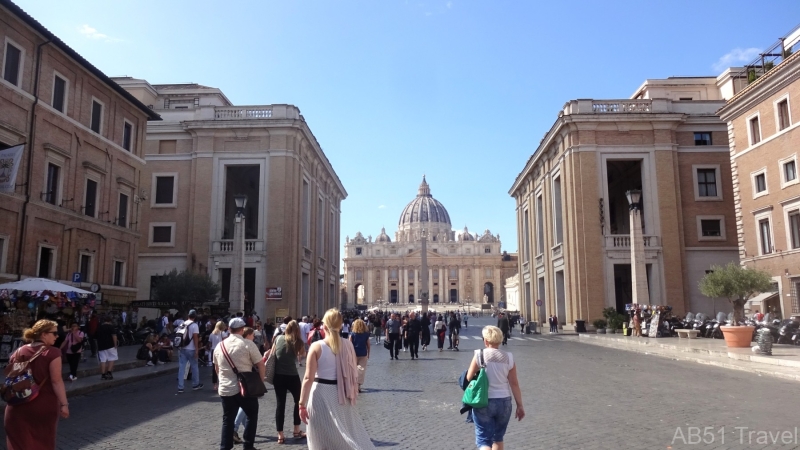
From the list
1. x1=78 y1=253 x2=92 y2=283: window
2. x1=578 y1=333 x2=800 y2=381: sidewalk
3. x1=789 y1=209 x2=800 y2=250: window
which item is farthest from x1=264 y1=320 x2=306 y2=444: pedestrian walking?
x1=789 y1=209 x2=800 y2=250: window

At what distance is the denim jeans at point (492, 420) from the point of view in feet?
18.8

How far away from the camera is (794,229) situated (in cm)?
2483

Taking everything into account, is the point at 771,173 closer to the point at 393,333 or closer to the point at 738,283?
the point at 738,283

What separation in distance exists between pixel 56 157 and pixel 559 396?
2024 centimetres

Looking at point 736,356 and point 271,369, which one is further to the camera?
point 736,356

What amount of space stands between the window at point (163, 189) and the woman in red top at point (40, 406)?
111 ft

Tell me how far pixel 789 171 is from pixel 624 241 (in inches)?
426

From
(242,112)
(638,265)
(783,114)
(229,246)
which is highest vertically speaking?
(242,112)

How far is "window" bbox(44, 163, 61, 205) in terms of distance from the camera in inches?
880

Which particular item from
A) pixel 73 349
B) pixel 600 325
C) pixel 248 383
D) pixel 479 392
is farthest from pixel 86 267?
pixel 600 325

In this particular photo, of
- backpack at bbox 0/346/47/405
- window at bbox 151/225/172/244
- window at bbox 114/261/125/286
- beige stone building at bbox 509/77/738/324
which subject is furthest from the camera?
window at bbox 151/225/172/244

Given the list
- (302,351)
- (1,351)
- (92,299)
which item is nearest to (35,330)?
(302,351)

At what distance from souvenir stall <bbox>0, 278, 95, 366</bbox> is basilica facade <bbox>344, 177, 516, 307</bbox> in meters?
132

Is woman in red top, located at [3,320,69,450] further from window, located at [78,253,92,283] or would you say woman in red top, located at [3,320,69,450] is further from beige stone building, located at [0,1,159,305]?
window, located at [78,253,92,283]
